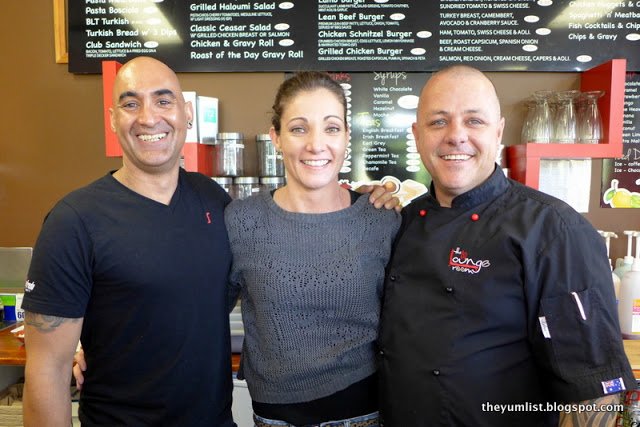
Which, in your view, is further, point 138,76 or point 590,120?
point 590,120

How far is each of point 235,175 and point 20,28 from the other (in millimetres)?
1501

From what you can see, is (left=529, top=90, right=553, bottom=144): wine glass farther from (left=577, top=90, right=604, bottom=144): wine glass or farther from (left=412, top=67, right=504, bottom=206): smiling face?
(left=412, top=67, right=504, bottom=206): smiling face

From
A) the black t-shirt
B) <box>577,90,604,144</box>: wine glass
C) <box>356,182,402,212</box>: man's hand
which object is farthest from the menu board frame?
<box>577,90,604,144</box>: wine glass

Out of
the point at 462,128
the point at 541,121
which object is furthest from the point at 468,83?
the point at 541,121

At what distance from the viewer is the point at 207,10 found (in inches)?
97.8

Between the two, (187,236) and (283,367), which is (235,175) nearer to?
(187,236)

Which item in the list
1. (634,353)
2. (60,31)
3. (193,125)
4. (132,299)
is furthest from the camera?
(60,31)

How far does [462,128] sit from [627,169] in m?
1.73

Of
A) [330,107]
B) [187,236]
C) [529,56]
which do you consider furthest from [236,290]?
[529,56]

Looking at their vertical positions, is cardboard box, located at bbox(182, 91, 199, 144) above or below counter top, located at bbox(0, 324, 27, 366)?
above

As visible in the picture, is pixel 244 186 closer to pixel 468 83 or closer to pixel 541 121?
pixel 468 83

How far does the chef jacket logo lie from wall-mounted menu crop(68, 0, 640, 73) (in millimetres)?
1463

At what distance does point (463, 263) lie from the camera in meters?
1.26

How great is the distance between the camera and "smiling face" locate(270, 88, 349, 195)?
143 cm
